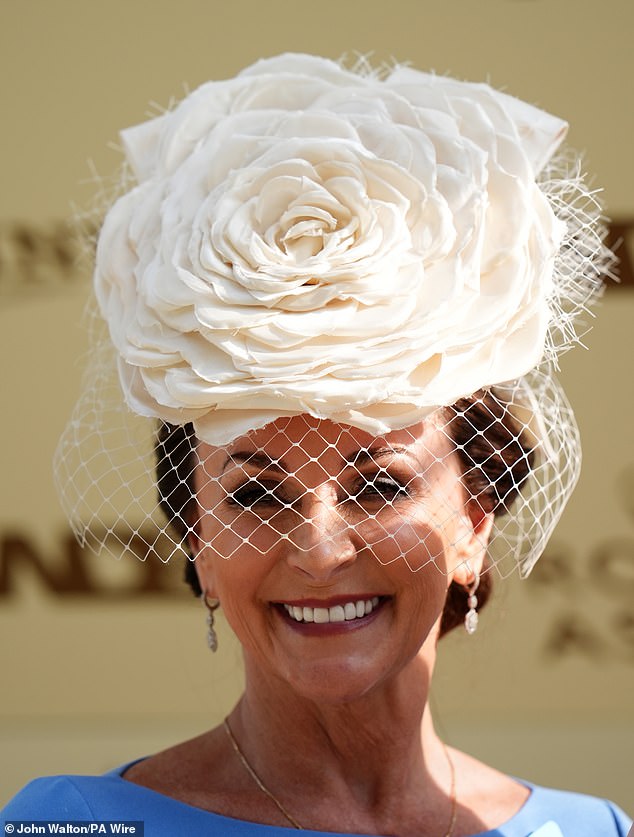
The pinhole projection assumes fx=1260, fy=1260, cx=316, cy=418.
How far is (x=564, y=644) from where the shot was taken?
3895mm

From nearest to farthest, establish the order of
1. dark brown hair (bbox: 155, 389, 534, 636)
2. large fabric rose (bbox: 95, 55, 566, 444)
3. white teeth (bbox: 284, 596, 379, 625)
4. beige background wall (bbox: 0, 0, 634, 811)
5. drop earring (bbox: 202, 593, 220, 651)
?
large fabric rose (bbox: 95, 55, 566, 444) → white teeth (bbox: 284, 596, 379, 625) → dark brown hair (bbox: 155, 389, 534, 636) → drop earring (bbox: 202, 593, 220, 651) → beige background wall (bbox: 0, 0, 634, 811)

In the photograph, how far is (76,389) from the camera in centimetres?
397

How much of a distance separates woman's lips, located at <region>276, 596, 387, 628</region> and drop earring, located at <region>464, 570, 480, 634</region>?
0.80 feet

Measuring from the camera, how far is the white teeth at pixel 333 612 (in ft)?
6.59

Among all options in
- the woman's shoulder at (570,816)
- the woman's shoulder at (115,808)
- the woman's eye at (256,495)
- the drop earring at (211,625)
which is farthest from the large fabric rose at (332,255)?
the woman's shoulder at (570,816)

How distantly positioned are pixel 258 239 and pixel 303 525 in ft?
1.50

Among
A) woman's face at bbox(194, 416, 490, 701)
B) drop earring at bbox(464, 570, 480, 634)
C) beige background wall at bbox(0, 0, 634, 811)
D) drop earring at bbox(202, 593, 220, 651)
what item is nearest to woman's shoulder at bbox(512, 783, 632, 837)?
drop earring at bbox(464, 570, 480, 634)

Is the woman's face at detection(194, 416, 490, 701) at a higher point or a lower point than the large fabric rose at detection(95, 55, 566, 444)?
lower

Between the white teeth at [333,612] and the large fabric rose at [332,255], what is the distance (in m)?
0.30

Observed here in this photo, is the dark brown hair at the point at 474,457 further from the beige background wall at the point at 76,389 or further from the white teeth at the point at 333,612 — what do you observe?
the beige background wall at the point at 76,389

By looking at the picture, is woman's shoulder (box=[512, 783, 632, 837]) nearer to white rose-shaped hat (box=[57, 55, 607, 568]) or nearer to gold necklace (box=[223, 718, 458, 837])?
gold necklace (box=[223, 718, 458, 837])

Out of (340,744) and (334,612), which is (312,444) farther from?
(340,744)

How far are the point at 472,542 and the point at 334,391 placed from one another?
490mm

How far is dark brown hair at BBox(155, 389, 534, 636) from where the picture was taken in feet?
6.95
